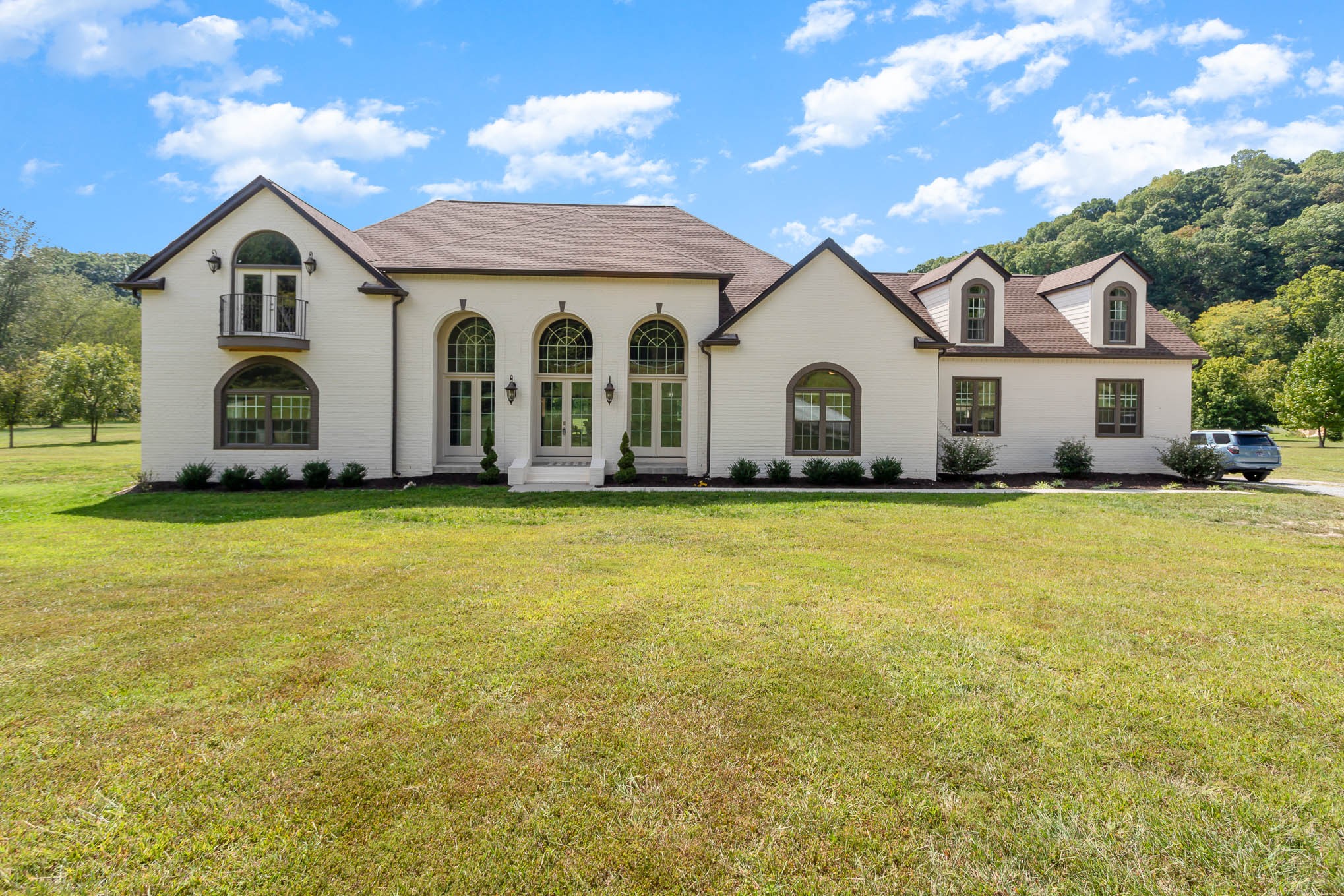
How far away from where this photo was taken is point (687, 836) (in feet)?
9.54

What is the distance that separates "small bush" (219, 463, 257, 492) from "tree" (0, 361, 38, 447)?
26.1 meters

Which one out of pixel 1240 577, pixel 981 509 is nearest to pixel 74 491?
pixel 981 509

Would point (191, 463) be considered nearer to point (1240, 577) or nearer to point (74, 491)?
point (74, 491)

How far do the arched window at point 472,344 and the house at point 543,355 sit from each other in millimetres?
44

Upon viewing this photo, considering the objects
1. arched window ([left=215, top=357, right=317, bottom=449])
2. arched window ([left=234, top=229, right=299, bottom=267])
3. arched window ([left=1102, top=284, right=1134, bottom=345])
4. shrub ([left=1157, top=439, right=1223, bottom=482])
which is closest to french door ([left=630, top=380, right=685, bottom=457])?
arched window ([left=215, top=357, right=317, bottom=449])

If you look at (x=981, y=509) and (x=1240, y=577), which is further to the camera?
(x=981, y=509)

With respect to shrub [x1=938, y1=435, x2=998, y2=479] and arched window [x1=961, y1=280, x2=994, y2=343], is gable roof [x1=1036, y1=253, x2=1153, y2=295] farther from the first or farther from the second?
shrub [x1=938, y1=435, x2=998, y2=479]

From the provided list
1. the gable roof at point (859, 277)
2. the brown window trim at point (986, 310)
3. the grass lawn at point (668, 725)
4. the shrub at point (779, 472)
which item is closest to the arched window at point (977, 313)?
the brown window trim at point (986, 310)

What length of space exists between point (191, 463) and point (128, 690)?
1495 cm

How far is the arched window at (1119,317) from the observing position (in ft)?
66.0

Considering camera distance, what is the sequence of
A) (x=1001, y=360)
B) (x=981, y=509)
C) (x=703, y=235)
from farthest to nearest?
1. (x=703, y=235)
2. (x=1001, y=360)
3. (x=981, y=509)

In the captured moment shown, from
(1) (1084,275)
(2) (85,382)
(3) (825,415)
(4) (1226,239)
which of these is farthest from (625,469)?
(4) (1226,239)

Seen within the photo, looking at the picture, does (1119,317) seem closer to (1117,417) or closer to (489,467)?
(1117,417)

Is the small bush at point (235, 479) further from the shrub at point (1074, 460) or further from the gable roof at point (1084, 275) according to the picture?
the gable roof at point (1084, 275)
